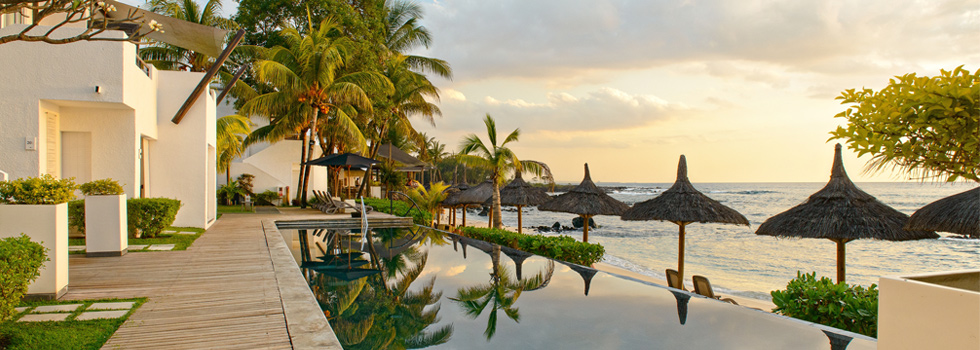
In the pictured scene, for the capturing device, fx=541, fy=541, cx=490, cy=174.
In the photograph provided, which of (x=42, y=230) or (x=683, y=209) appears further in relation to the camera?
(x=683, y=209)

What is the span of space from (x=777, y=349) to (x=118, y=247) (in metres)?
7.66

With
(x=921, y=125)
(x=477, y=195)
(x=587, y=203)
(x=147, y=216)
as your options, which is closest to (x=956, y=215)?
(x=921, y=125)

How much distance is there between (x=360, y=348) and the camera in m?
4.59

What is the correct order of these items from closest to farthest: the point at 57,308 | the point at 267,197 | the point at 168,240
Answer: the point at 57,308 < the point at 168,240 < the point at 267,197

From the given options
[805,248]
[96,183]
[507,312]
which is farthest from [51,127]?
[805,248]

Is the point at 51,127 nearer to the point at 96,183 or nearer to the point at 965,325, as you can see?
the point at 96,183

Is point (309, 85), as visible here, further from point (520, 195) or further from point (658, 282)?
point (658, 282)

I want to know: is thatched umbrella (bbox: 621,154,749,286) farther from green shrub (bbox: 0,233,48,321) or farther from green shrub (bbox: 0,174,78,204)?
green shrub (bbox: 0,233,48,321)

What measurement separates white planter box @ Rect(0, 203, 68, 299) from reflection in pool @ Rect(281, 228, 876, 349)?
7.62 ft

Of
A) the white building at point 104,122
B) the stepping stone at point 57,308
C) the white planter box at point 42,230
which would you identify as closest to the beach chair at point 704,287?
the stepping stone at point 57,308

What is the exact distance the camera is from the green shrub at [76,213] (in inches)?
312

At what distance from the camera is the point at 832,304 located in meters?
5.62

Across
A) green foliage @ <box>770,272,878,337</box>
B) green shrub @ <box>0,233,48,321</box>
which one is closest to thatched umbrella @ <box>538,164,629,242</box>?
green foliage @ <box>770,272,878,337</box>

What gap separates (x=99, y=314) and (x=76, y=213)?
5106 millimetres
